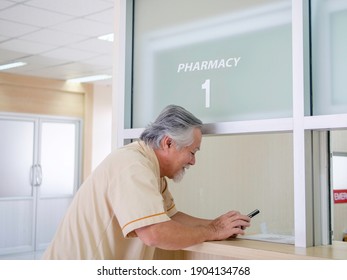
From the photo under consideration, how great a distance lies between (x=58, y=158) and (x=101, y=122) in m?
1.26

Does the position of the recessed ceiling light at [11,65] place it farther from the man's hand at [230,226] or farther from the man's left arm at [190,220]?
the man's hand at [230,226]

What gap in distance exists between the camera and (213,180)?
3.74 meters

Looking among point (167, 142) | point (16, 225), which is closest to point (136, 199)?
point (167, 142)

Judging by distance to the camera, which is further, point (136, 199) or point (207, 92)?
point (207, 92)

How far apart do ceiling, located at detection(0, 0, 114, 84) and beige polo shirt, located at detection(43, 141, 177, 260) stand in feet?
9.79

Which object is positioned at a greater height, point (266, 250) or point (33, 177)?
point (33, 177)

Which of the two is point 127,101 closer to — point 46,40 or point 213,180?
point 213,180

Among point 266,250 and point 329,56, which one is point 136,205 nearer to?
point 266,250

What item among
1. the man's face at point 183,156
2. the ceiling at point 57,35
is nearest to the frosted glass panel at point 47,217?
the ceiling at point 57,35

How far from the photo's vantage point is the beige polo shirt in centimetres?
182

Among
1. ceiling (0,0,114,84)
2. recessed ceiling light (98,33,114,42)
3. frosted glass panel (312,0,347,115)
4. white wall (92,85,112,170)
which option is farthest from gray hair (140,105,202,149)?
white wall (92,85,112,170)

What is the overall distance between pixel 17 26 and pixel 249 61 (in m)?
4.01

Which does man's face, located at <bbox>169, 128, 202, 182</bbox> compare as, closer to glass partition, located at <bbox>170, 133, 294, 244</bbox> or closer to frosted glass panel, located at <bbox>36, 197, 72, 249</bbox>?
glass partition, located at <bbox>170, 133, 294, 244</bbox>

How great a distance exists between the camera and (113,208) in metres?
1.89
